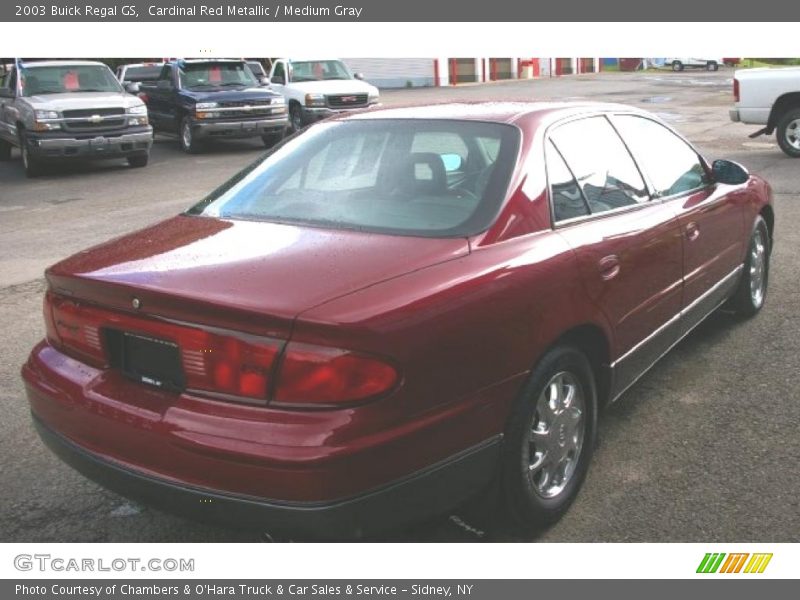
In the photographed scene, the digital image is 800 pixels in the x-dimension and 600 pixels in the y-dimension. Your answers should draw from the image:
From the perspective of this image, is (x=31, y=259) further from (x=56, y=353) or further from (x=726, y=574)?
(x=726, y=574)

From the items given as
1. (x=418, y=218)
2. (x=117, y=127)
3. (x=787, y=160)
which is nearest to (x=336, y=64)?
(x=117, y=127)

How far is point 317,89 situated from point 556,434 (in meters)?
16.5

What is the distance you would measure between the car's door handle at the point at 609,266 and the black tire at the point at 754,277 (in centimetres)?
215

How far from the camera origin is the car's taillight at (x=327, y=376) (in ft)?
7.86

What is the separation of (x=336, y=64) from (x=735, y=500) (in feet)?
58.6

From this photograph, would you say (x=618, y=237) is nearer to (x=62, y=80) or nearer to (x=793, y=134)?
(x=793, y=134)

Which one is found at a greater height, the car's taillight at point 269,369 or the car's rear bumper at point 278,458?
the car's taillight at point 269,369

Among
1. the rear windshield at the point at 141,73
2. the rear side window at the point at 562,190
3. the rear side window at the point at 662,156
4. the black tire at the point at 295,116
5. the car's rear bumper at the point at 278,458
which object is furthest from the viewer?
the rear windshield at the point at 141,73

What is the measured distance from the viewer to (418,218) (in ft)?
10.2

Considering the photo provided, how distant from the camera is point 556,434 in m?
3.16

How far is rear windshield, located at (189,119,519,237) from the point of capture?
312cm

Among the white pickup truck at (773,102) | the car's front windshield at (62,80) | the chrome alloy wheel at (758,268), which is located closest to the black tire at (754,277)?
the chrome alloy wheel at (758,268)

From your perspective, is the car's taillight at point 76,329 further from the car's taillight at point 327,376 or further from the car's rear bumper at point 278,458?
the car's taillight at point 327,376

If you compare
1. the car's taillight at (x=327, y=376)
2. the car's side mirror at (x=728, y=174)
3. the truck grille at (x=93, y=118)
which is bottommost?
the car's taillight at (x=327, y=376)
